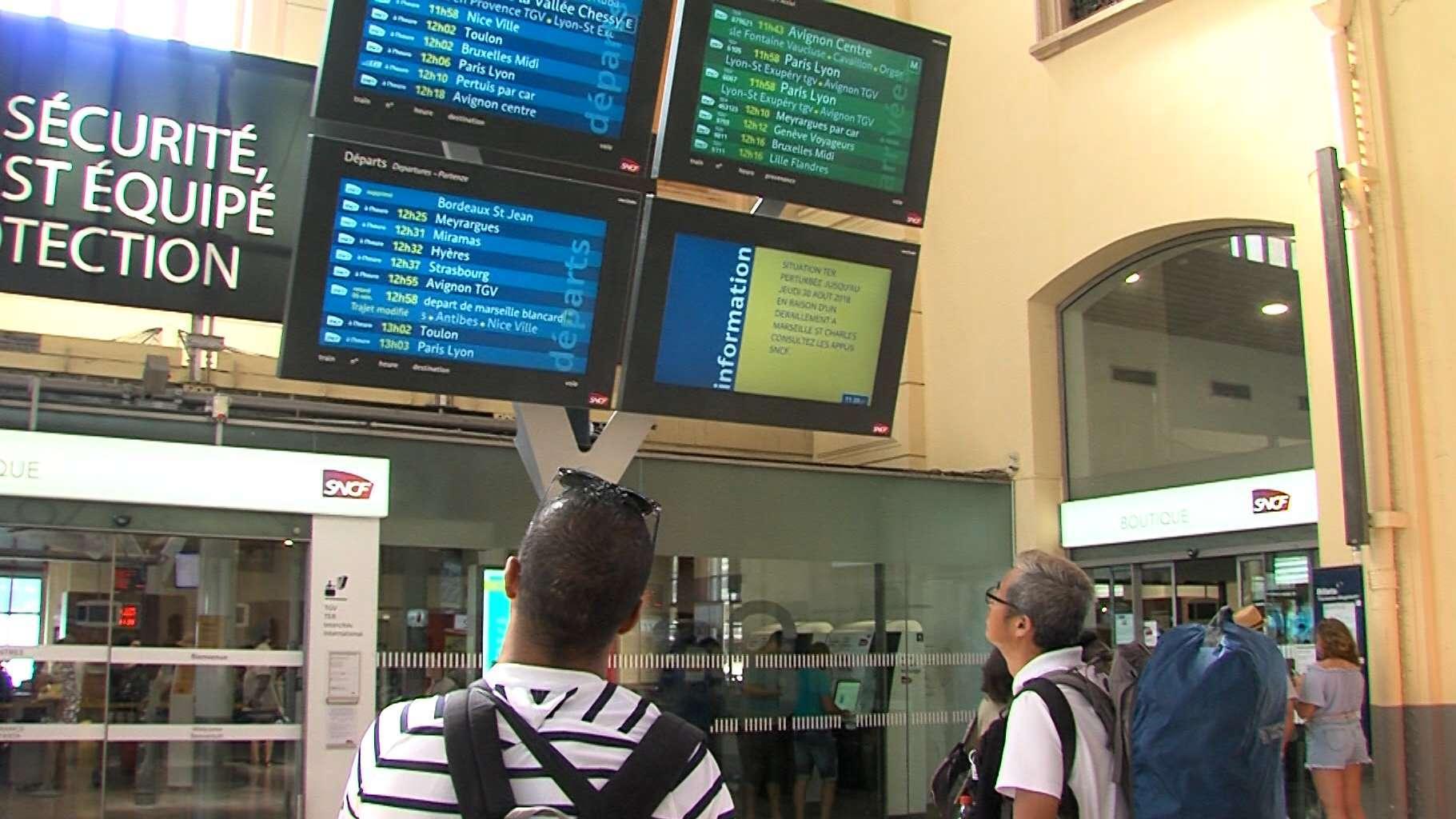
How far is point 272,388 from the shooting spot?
37.7 feet

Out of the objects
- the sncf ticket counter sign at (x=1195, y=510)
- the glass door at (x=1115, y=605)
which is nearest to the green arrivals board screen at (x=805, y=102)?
the sncf ticket counter sign at (x=1195, y=510)

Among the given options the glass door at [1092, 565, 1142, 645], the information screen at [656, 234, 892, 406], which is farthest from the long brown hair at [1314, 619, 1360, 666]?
the information screen at [656, 234, 892, 406]

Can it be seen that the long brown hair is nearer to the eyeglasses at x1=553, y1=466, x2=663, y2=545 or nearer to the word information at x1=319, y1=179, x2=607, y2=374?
the word information at x1=319, y1=179, x2=607, y2=374

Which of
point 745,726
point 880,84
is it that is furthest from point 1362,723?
point 880,84

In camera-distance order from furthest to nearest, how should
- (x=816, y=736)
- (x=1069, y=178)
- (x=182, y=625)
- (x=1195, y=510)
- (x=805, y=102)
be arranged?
(x=1069, y=178) → (x=816, y=736) → (x=1195, y=510) → (x=182, y=625) → (x=805, y=102)

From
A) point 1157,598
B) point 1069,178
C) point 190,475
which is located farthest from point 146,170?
point 1157,598

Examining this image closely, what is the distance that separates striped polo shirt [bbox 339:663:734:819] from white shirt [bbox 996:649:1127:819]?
4.64ft

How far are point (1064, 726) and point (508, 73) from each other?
110 inches

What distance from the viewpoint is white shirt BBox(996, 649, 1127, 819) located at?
9.50ft

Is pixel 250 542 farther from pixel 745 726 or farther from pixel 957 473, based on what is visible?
pixel 957 473

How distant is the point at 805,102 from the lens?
521cm

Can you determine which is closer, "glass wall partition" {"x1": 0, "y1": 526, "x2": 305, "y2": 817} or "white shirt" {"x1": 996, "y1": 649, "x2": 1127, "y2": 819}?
"white shirt" {"x1": 996, "y1": 649, "x2": 1127, "y2": 819}

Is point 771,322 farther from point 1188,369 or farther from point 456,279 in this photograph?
point 1188,369

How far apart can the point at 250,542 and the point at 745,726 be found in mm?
3860
